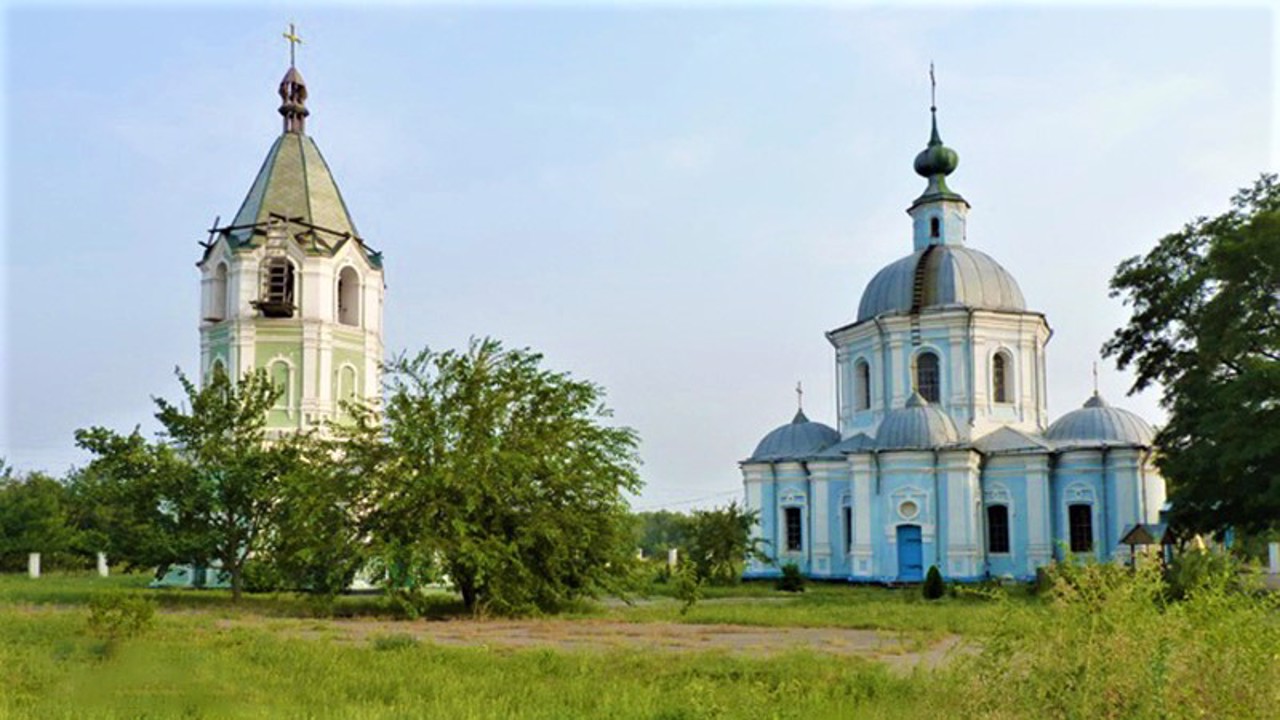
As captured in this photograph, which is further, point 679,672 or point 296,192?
point 296,192

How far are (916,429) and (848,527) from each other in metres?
4.69

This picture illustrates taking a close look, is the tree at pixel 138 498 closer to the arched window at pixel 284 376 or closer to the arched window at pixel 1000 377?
the arched window at pixel 284 376

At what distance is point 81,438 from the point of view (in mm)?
28156

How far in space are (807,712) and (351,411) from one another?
1827 cm

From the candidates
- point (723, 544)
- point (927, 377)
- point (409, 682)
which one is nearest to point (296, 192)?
point (723, 544)

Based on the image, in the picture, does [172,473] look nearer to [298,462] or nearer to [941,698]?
[298,462]

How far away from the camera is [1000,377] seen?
43688 millimetres

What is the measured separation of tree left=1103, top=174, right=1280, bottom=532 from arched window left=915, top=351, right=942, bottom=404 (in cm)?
1043

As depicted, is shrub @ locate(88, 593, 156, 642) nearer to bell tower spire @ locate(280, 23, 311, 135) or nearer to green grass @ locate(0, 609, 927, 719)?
green grass @ locate(0, 609, 927, 719)

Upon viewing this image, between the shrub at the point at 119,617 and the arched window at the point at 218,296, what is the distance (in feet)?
77.3

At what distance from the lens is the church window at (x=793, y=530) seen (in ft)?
147

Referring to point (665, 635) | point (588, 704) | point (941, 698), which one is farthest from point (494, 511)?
point (941, 698)

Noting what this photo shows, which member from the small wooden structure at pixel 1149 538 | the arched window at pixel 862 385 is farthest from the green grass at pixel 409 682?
the arched window at pixel 862 385

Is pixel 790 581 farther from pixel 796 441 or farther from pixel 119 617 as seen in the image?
pixel 119 617
